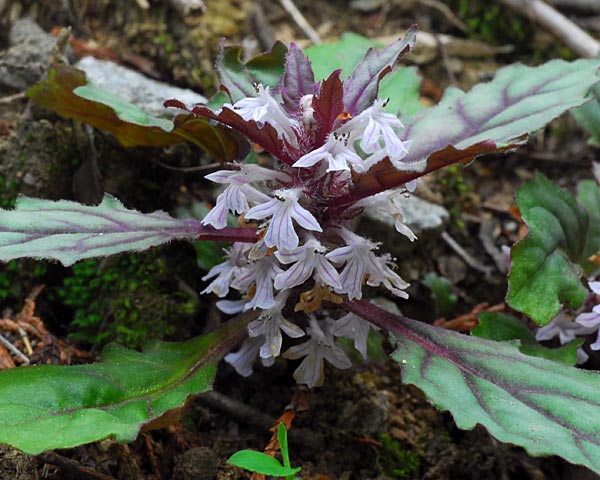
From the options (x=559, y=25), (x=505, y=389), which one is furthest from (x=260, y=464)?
(x=559, y=25)

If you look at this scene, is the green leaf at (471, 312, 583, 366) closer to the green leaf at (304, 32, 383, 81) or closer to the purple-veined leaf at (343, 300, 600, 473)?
the purple-veined leaf at (343, 300, 600, 473)

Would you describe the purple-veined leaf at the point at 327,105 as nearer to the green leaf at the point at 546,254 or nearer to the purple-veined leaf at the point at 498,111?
the purple-veined leaf at the point at 498,111

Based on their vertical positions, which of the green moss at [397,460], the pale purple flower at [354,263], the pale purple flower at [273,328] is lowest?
the green moss at [397,460]

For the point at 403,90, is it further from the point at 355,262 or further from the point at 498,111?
the point at 355,262

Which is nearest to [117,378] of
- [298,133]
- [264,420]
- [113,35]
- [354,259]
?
[264,420]

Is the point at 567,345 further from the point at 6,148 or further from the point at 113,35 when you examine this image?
the point at 113,35

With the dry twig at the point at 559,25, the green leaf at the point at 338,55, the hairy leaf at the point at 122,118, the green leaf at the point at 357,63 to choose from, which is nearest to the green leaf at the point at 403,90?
the green leaf at the point at 357,63

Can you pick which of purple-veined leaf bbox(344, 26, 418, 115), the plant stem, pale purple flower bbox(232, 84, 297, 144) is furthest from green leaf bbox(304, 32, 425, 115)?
the plant stem
